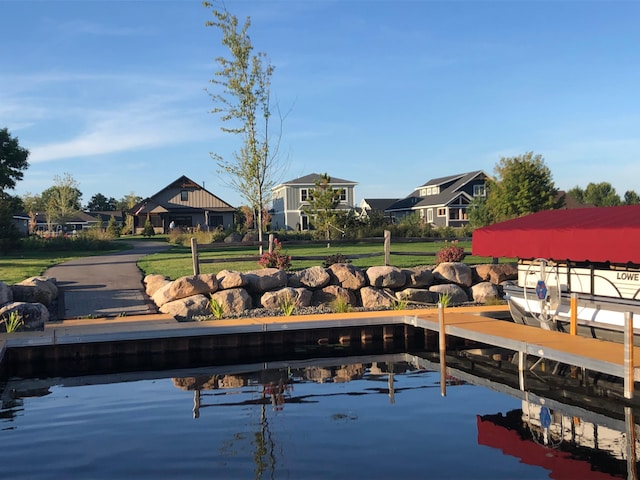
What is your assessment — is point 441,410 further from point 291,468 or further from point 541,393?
point 291,468

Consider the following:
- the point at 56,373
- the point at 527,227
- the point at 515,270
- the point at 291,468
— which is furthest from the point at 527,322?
the point at 56,373

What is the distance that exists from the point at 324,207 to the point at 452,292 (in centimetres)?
2606

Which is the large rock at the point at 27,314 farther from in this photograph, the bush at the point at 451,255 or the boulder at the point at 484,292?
the bush at the point at 451,255

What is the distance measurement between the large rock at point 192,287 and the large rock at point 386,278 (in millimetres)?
4689

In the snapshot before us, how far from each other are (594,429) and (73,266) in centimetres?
2014

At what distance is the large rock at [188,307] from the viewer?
687 inches

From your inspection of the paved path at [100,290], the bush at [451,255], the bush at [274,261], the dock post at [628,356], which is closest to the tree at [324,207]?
the paved path at [100,290]

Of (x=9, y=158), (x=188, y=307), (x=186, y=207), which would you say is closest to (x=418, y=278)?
(x=188, y=307)

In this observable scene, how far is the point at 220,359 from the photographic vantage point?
15.0 meters

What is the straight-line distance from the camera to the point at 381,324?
16484 mm

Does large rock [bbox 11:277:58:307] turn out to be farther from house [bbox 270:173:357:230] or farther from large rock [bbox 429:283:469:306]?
house [bbox 270:173:357:230]

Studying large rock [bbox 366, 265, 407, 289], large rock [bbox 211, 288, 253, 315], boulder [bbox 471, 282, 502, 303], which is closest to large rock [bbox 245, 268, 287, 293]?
large rock [bbox 211, 288, 253, 315]

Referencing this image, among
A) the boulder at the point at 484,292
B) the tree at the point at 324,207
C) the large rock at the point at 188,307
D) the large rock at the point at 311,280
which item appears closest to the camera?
the large rock at the point at 188,307

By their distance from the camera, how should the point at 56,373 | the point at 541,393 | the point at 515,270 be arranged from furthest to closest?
the point at 515,270 < the point at 56,373 < the point at 541,393
